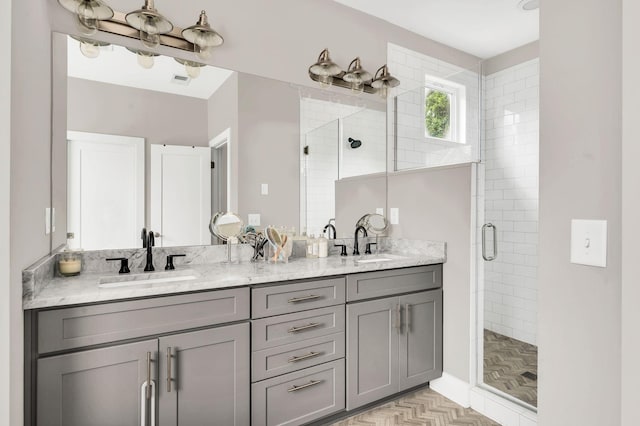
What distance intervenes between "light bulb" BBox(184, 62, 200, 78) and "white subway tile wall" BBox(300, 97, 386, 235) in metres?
0.74

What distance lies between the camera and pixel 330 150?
2.77 m

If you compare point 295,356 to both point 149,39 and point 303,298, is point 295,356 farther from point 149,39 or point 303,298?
point 149,39

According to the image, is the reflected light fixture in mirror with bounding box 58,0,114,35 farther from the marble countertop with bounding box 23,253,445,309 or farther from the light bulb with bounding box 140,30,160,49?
the marble countertop with bounding box 23,253,445,309

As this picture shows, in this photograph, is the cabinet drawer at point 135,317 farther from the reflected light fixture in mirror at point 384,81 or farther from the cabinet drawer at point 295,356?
the reflected light fixture in mirror at point 384,81

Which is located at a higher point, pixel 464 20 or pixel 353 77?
pixel 464 20

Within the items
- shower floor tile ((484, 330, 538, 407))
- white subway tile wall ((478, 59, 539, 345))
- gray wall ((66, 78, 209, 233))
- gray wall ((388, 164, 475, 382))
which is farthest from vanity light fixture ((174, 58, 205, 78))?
shower floor tile ((484, 330, 538, 407))

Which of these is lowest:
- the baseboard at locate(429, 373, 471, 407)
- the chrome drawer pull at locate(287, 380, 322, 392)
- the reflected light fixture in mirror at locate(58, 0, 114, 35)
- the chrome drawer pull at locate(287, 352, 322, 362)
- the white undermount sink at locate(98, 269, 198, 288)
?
the baseboard at locate(429, 373, 471, 407)

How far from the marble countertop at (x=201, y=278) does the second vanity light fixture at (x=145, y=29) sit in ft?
3.90

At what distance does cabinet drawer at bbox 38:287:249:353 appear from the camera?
133cm

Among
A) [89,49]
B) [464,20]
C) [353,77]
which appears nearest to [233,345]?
[89,49]

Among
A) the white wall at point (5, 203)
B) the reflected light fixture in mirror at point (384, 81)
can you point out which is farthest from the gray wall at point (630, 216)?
the reflected light fixture in mirror at point (384, 81)

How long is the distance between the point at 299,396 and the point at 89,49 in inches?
84.8

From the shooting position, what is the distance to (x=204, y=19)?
2.08 metres

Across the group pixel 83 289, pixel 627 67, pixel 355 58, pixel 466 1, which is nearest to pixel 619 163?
pixel 627 67
